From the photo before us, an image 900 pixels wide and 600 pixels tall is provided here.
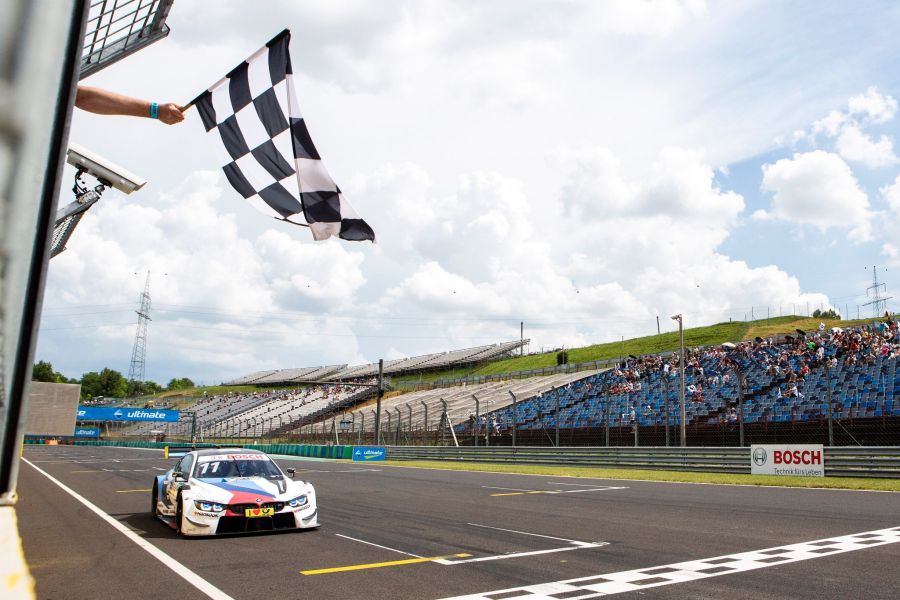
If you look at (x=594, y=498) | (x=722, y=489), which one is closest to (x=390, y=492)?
(x=594, y=498)

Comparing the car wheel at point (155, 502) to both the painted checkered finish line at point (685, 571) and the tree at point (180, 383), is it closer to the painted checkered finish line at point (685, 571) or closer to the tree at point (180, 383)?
the painted checkered finish line at point (685, 571)

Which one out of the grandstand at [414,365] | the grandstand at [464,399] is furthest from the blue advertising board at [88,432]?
the grandstand at [464,399]

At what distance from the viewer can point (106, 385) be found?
159 metres

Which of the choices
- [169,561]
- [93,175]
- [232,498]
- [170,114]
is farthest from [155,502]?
[170,114]

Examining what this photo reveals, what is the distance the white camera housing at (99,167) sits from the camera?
5758 millimetres

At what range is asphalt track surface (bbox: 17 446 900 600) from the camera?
256 inches

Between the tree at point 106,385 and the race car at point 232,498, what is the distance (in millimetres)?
160612

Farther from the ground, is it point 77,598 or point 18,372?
point 18,372

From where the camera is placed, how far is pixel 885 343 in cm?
2720

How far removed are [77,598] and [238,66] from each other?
185 inches

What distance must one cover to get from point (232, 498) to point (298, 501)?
3.00 ft

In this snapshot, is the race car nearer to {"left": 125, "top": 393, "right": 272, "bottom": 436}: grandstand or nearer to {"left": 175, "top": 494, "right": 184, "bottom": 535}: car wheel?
{"left": 175, "top": 494, "right": 184, "bottom": 535}: car wheel

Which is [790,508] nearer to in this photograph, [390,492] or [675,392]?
[390,492]

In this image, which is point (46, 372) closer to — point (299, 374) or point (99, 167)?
point (299, 374)
